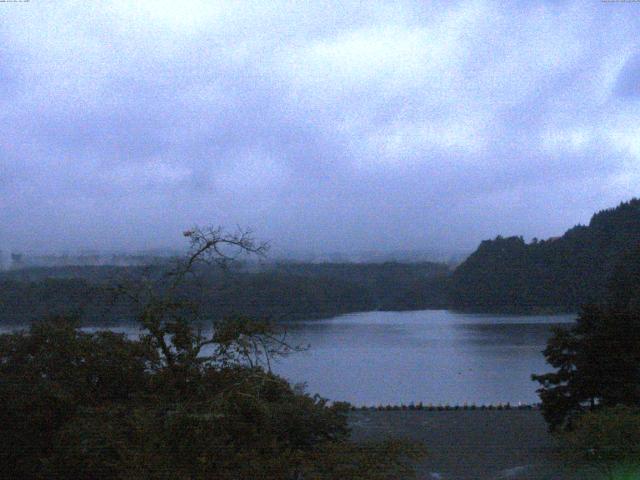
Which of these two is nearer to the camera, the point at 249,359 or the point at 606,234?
the point at 249,359

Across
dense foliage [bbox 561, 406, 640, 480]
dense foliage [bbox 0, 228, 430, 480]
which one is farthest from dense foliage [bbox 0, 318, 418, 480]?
dense foliage [bbox 561, 406, 640, 480]

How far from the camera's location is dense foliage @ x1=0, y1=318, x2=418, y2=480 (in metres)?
4.76

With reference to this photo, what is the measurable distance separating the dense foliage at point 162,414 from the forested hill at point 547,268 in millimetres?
40204

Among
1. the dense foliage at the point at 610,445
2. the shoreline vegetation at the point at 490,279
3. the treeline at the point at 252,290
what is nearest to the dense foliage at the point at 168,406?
the treeline at the point at 252,290

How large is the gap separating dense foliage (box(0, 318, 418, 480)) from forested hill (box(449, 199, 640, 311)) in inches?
1583

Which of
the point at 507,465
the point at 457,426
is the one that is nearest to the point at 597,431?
the point at 507,465

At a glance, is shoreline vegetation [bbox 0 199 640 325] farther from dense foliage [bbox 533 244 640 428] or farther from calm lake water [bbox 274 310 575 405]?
dense foliage [bbox 533 244 640 428]

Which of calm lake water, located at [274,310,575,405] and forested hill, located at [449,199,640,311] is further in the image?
forested hill, located at [449,199,640,311]

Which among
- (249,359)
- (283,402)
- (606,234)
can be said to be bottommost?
(283,402)

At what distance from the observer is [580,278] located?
46688mm

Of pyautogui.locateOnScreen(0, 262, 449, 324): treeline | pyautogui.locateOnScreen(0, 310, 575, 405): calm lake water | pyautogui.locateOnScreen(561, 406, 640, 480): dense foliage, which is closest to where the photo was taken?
pyautogui.locateOnScreen(561, 406, 640, 480): dense foliage

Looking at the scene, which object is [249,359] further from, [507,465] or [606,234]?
[606,234]

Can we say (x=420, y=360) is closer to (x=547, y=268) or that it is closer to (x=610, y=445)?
(x=547, y=268)

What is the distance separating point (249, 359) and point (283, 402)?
2.45 feet
